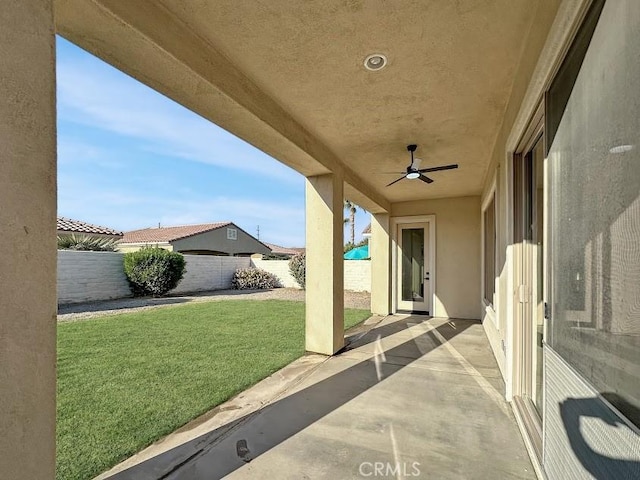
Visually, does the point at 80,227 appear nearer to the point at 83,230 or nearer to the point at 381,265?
the point at 83,230

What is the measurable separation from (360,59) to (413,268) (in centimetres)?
624

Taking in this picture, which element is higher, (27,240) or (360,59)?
(360,59)

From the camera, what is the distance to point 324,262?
460cm

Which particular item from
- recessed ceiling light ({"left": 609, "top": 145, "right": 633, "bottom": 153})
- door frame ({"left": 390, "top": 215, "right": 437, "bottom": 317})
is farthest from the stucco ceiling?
door frame ({"left": 390, "top": 215, "right": 437, "bottom": 317})

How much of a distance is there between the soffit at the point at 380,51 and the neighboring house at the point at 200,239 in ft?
52.1

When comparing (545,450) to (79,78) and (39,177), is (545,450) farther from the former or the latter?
(79,78)

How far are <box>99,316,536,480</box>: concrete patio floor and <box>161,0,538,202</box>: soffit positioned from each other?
295cm

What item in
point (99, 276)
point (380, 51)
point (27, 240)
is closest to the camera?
point (27, 240)

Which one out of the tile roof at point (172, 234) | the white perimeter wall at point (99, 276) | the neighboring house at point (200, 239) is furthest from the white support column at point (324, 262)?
the tile roof at point (172, 234)

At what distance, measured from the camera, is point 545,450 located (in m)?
1.79

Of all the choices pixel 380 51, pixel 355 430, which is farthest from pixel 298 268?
pixel 380 51

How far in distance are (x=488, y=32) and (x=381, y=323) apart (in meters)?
5.63

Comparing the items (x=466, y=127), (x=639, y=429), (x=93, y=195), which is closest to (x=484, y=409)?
(x=639, y=429)

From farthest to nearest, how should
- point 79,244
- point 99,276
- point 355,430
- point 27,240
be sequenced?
1. point 79,244
2. point 99,276
3. point 355,430
4. point 27,240
